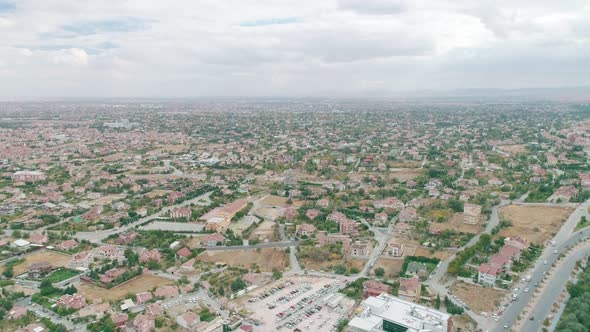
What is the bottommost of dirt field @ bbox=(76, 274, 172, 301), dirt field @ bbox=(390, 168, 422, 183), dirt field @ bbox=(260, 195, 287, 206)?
dirt field @ bbox=(76, 274, 172, 301)

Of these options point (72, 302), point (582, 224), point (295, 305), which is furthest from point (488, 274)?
point (72, 302)

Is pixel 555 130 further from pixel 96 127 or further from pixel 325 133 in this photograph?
pixel 96 127

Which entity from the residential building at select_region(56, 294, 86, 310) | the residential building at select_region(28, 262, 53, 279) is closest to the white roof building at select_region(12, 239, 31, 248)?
the residential building at select_region(28, 262, 53, 279)

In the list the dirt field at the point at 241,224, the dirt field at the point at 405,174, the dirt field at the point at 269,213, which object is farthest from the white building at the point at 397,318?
the dirt field at the point at 405,174

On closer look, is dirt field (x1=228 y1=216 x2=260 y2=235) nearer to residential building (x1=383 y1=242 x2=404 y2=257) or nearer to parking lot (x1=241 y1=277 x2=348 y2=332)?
parking lot (x1=241 y1=277 x2=348 y2=332)

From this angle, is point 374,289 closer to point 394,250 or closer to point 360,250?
point 360,250

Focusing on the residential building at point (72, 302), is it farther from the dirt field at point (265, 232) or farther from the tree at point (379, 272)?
the tree at point (379, 272)
